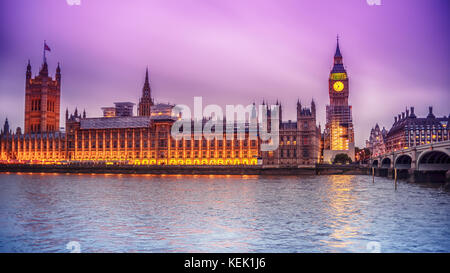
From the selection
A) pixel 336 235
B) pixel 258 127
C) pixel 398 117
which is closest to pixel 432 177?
pixel 336 235

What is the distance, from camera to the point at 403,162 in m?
78.1

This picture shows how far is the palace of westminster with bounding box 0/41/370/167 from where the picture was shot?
381ft

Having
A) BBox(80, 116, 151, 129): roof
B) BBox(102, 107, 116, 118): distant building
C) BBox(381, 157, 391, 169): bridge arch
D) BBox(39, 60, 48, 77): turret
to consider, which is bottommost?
BBox(381, 157, 391, 169): bridge arch

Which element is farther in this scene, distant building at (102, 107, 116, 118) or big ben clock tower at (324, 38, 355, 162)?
big ben clock tower at (324, 38, 355, 162)

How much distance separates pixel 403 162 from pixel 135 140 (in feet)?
271

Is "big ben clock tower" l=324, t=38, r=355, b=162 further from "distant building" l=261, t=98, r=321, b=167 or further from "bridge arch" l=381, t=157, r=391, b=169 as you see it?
"bridge arch" l=381, t=157, r=391, b=169

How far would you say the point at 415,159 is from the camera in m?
59.6

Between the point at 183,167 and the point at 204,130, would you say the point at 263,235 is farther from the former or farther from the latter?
the point at 204,130

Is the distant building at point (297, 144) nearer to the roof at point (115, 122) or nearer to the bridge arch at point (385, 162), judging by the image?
the bridge arch at point (385, 162)

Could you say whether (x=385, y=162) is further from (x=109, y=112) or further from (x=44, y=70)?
(x=44, y=70)

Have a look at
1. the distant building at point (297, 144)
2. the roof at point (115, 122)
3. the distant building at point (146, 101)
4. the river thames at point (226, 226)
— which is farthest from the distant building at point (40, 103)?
the river thames at point (226, 226)

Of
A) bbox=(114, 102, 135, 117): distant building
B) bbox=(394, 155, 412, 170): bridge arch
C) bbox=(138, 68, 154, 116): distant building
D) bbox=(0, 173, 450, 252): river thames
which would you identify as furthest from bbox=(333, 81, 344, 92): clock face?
bbox=(0, 173, 450, 252): river thames

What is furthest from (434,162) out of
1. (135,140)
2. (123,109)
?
(123,109)
